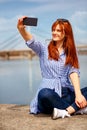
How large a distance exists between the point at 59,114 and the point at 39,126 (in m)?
0.19

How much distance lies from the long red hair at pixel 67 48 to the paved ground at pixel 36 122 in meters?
0.32

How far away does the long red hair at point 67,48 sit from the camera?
2.28 metres

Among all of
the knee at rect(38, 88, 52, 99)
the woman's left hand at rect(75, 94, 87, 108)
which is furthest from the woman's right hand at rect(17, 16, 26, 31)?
the woman's left hand at rect(75, 94, 87, 108)

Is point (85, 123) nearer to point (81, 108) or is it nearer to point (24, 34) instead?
point (81, 108)

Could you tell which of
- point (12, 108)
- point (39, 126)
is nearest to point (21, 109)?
point (12, 108)

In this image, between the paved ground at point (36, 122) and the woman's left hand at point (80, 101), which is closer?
the paved ground at point (36, 122)

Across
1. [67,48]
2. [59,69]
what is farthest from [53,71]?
[67,48]

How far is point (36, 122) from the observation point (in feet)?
6.97

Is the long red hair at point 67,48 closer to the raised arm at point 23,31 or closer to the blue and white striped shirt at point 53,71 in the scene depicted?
the blue and white striped shirt at point 53,71

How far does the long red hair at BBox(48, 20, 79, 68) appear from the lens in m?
2.28

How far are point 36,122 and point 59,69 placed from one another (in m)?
0.34

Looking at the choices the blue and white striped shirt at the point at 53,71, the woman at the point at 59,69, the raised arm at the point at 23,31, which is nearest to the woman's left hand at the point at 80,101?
the woman at the point at 59,69

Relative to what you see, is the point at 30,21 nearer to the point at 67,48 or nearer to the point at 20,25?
the point at 20,25

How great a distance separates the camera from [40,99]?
2227 mm
